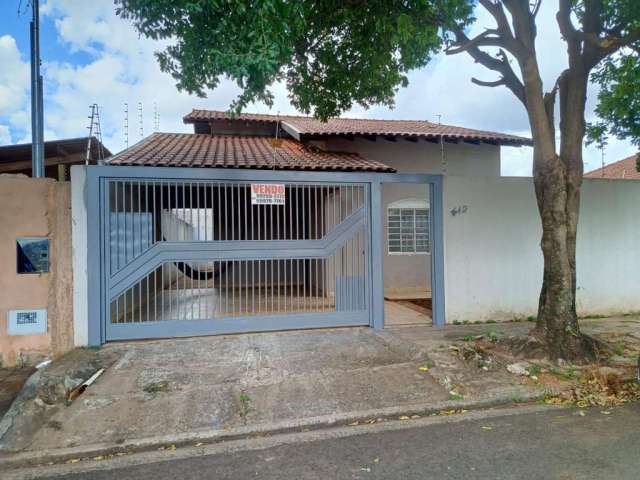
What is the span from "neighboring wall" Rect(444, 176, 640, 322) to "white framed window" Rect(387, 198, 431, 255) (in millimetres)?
3722

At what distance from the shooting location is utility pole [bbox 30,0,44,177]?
7.57 meters

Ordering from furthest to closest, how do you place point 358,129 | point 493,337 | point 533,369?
1. point 358,129
2. point 493,337
3. point 533,369

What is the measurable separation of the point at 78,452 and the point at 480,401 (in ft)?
12.3

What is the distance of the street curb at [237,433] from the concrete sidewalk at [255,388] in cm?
1

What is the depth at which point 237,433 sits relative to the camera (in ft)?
11.6

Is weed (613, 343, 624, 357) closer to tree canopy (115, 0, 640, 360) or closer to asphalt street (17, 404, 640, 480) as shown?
tree canopy (115, 0, 640, 360)

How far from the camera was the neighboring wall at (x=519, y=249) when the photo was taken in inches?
275

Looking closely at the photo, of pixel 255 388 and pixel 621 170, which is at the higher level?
pixel 621 170

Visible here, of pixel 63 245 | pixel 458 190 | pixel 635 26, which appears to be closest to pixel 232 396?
pixel 63 245

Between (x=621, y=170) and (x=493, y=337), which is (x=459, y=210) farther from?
(x=621, y=170)

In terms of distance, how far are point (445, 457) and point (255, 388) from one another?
213 cm

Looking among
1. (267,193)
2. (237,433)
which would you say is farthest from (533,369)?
(267,193)

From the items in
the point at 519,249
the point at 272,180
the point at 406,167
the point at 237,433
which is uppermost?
the point at 406,167

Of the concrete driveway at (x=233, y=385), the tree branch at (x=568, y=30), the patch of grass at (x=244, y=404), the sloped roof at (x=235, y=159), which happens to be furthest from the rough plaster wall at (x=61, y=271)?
the tree branch at (x=568, y=30)
